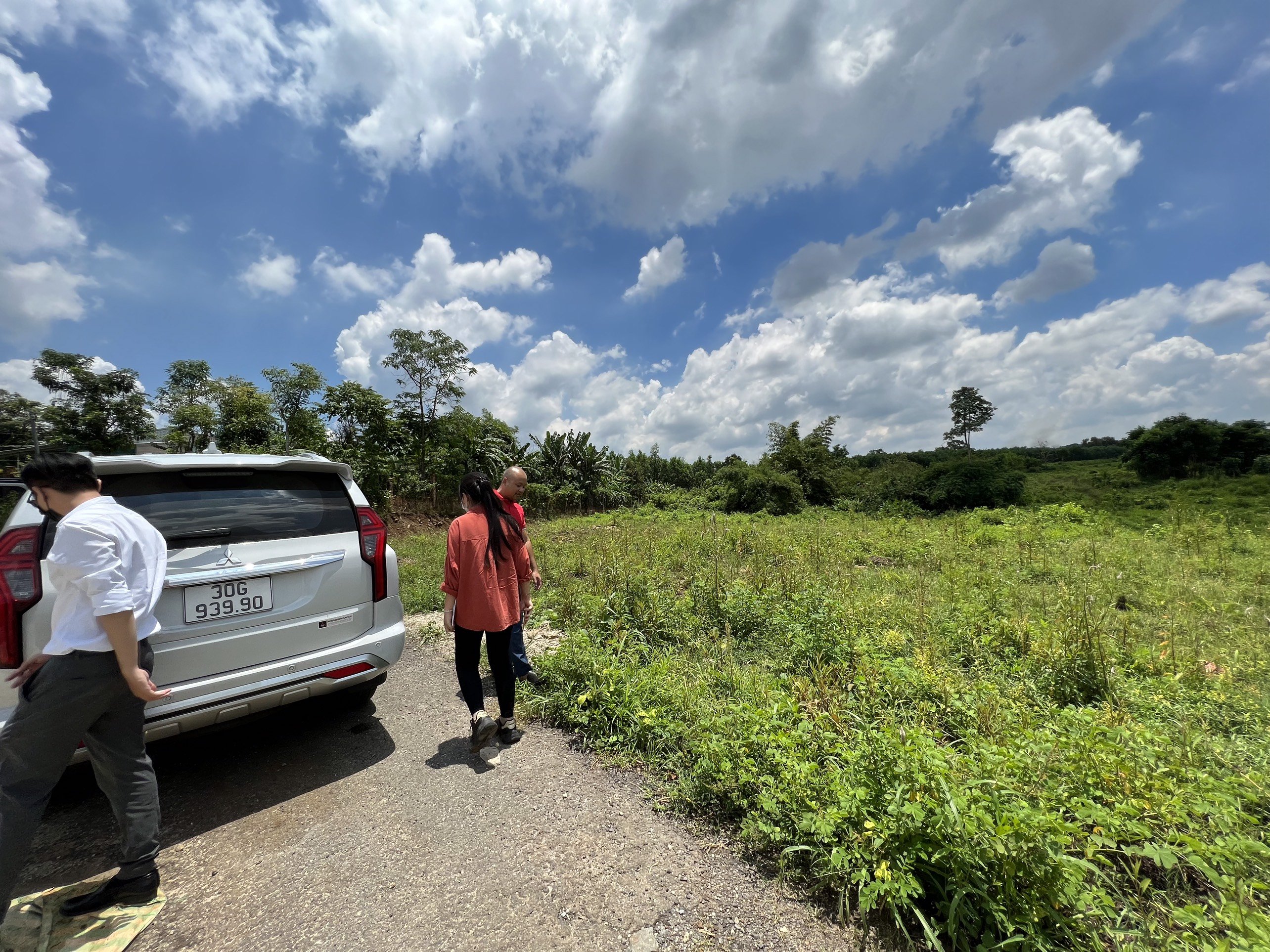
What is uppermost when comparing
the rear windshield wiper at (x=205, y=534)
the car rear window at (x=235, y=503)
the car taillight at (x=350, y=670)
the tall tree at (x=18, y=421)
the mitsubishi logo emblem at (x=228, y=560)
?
the tall tree at (x=18, y=421)

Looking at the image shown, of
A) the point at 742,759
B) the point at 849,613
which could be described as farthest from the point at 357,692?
the point at 849,613

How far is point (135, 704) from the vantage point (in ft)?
→ 6.63

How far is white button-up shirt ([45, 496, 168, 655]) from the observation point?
1802 mm

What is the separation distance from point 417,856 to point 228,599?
1543 millimetres

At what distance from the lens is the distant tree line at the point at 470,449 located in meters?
16.5

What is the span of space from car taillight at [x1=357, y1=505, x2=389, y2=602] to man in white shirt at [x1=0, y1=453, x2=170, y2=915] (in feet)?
3.42

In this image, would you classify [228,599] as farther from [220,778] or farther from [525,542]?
[525,542]

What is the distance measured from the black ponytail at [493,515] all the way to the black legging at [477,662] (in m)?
0.49

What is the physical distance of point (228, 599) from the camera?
2.47 metres

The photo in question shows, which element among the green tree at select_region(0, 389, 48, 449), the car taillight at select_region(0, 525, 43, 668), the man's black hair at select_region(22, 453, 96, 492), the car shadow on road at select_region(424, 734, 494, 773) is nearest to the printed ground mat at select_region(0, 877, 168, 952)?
the car taillight at select_region(0, 525, 43, 668)

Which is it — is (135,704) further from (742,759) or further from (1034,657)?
(1034,657)

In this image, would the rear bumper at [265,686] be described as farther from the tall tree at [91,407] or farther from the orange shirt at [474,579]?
the tall tree at [91,407]

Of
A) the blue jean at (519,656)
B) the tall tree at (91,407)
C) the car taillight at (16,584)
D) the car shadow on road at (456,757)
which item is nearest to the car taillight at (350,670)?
the car shadow on road at (456,757)

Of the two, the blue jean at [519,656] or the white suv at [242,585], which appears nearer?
the white suv at [242,585]
